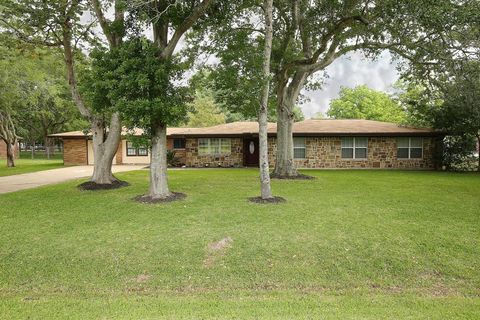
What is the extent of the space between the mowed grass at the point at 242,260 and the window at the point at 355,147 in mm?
12044

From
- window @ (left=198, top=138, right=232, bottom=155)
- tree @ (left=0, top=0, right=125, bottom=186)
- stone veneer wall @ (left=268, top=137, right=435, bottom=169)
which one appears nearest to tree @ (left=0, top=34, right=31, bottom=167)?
tree @ (left=0, top=0, right=125, bottom=186)

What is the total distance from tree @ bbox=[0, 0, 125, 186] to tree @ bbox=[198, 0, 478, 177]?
3.76 meters

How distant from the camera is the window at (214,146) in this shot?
2286 centimetres

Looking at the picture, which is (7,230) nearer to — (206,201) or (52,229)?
(52,229)

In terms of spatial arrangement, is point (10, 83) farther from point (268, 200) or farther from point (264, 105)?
point (268, 200)

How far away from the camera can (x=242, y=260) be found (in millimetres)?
5523

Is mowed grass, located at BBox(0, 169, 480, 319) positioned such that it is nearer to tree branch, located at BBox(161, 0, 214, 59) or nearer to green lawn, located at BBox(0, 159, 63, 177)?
tree branch, located at BBox(161, 0, 214, 59)

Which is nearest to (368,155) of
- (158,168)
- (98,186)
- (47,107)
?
(158,168)

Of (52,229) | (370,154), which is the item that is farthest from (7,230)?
(370,154)

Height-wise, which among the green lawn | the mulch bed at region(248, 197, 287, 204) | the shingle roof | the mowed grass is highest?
the shingle roof

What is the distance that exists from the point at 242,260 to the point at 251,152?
17757 mm

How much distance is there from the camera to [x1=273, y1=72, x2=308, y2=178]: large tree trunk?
52.0 feet

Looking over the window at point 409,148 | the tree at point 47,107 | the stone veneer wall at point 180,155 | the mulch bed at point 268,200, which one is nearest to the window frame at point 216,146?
the stone veneer wall at point 180,155

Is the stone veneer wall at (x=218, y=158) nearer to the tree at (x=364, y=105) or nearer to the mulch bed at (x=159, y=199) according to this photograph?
the mulch bed at (x=159, y=199)
